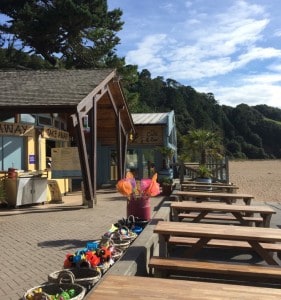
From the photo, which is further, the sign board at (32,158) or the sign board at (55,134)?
the sign board at (55,134)

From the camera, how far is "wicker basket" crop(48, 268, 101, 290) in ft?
13.6

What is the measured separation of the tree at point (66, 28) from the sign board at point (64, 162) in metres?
15.2

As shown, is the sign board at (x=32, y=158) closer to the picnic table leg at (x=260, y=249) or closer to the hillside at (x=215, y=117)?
the picnic table leg at (x=260, y=249)

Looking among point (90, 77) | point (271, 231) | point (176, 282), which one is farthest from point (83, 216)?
point (176, 282)

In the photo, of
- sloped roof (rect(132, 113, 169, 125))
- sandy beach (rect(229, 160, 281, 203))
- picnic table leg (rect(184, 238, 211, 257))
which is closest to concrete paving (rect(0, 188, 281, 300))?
A: picnic table leg (rect(184, 238, 211, 257))

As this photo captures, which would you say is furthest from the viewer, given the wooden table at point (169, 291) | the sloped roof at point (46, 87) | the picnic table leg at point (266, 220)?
the sloped roof at point (46, 87)

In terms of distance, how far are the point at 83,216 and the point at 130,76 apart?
19.2 m

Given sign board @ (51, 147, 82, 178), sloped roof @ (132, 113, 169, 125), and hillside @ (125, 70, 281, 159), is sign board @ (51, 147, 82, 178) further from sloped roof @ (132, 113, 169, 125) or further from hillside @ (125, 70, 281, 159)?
hillside @ (125, 70, 281, 159)

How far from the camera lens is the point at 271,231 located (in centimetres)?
484

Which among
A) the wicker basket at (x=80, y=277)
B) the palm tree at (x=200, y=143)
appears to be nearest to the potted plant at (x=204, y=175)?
the palm tree at (x=200, y=143)

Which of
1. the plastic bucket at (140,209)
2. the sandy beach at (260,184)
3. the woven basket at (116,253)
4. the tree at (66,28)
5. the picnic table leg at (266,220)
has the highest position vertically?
the tree at (66,28)

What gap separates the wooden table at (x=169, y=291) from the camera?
2.97 m

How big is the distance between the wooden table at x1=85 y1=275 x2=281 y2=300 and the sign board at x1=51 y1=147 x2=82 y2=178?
9654mm

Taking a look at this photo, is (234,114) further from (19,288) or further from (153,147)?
(19,288)
